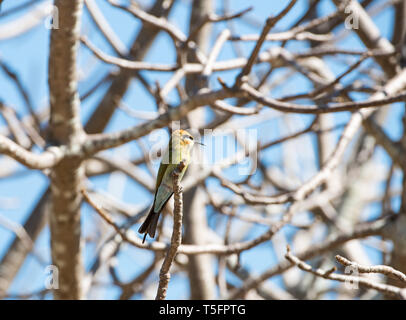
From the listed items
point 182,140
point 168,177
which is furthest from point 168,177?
point 182,140

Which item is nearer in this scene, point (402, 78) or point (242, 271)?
point (402, 78)

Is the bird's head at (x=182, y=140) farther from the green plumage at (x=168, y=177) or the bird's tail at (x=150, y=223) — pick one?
the bird's tail at (x=150, y=223)

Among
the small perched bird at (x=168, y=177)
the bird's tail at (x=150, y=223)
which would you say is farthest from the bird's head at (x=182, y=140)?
the bird's tail at (x=150, y=223)

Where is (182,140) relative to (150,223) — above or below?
above

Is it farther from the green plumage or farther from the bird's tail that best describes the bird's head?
the bird's tail

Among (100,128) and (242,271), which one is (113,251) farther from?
(100,128)

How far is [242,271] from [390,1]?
3.37 metres

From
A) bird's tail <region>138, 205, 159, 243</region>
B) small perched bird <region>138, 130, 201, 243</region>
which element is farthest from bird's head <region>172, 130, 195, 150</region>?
bird's tail <region>138, 205, 159, 243</region>

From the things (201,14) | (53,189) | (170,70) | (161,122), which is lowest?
(53,189)

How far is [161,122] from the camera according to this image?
11.8 ft

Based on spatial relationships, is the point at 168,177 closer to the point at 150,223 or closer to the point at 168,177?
the point at 168,177

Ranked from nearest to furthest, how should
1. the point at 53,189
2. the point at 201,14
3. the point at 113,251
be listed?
the point at 53,189 < the point at 113,251 < the point at 201,14

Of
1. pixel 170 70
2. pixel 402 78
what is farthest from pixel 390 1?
pixel 170 70

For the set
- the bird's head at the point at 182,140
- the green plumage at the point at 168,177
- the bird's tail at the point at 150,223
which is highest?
the bird's head at the point at 182,140
